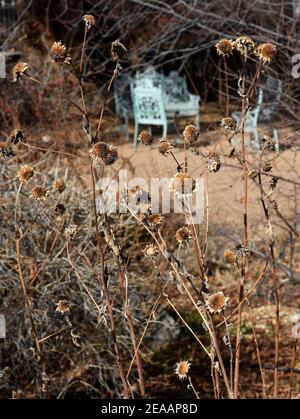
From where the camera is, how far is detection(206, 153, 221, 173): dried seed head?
1.71 meters

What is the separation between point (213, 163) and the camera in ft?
5.62

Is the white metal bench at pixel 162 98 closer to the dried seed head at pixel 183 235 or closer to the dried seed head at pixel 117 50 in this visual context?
the dried seed head at pixel 117 50

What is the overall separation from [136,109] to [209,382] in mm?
6444

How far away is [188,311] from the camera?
15.0ft

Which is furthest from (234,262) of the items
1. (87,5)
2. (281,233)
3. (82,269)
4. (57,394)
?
(87,5)

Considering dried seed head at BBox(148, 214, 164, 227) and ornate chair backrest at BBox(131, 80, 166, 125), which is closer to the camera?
dried seed head at BBox(148, 214, 164, 227)

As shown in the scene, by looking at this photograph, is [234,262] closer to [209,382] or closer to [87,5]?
[209,382]

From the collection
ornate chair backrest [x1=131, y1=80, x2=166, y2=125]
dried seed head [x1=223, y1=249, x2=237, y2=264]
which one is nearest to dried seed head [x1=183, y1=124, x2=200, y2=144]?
dried seed head [x1=223, y1=249, x2=237, y2=264]

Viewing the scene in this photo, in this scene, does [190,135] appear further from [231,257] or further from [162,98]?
[162,98]

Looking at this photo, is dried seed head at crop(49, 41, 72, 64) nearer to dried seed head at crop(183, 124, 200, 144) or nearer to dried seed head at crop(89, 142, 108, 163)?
dried seed head at crop(89, 142, 108, 163)

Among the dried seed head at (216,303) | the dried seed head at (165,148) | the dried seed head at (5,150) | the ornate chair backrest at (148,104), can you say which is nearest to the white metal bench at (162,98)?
the ornate chair backrest at (148,104)

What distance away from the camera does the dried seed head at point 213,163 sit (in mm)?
1708

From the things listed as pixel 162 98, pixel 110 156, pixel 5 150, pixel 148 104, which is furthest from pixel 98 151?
pixel 148 104

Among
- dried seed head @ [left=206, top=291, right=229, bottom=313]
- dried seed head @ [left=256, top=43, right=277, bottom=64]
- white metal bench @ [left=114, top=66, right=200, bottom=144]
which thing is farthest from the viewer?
white metal bench @ [left=114, top=66, right=200, bottom=144]
